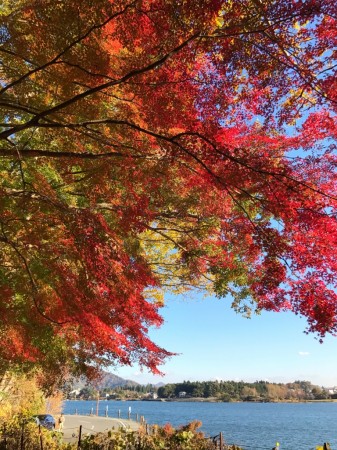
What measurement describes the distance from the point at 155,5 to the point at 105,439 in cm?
1070

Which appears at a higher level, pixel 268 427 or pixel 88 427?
pixel 88 427

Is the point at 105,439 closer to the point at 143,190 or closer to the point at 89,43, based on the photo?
the point at 143,190

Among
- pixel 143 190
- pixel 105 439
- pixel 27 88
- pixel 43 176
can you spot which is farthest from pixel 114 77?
pixel 105 439

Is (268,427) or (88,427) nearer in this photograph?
(88,427)

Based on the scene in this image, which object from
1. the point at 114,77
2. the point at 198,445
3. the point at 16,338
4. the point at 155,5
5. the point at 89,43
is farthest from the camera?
the point at 198,445

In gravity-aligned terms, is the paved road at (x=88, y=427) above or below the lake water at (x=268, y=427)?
above

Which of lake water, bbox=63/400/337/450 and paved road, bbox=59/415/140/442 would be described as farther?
lake water, bbox=63/400/337/450

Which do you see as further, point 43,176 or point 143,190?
point 143,190

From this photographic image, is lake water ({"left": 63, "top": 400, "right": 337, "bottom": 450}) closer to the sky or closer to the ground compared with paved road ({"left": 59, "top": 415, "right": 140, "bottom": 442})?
closer to the ground

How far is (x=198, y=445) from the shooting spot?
10734mm

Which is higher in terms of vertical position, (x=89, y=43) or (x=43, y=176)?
(x=89, y=43)

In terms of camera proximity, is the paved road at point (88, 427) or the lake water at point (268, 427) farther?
the lake water at point (268, 427)

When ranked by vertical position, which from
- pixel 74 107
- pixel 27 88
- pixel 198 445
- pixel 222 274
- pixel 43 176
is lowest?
pixel 198 445

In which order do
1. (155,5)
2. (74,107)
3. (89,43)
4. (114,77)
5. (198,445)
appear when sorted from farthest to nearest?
(198,445) < (74,107) < (114,77) < (89,43) < (155,5)
